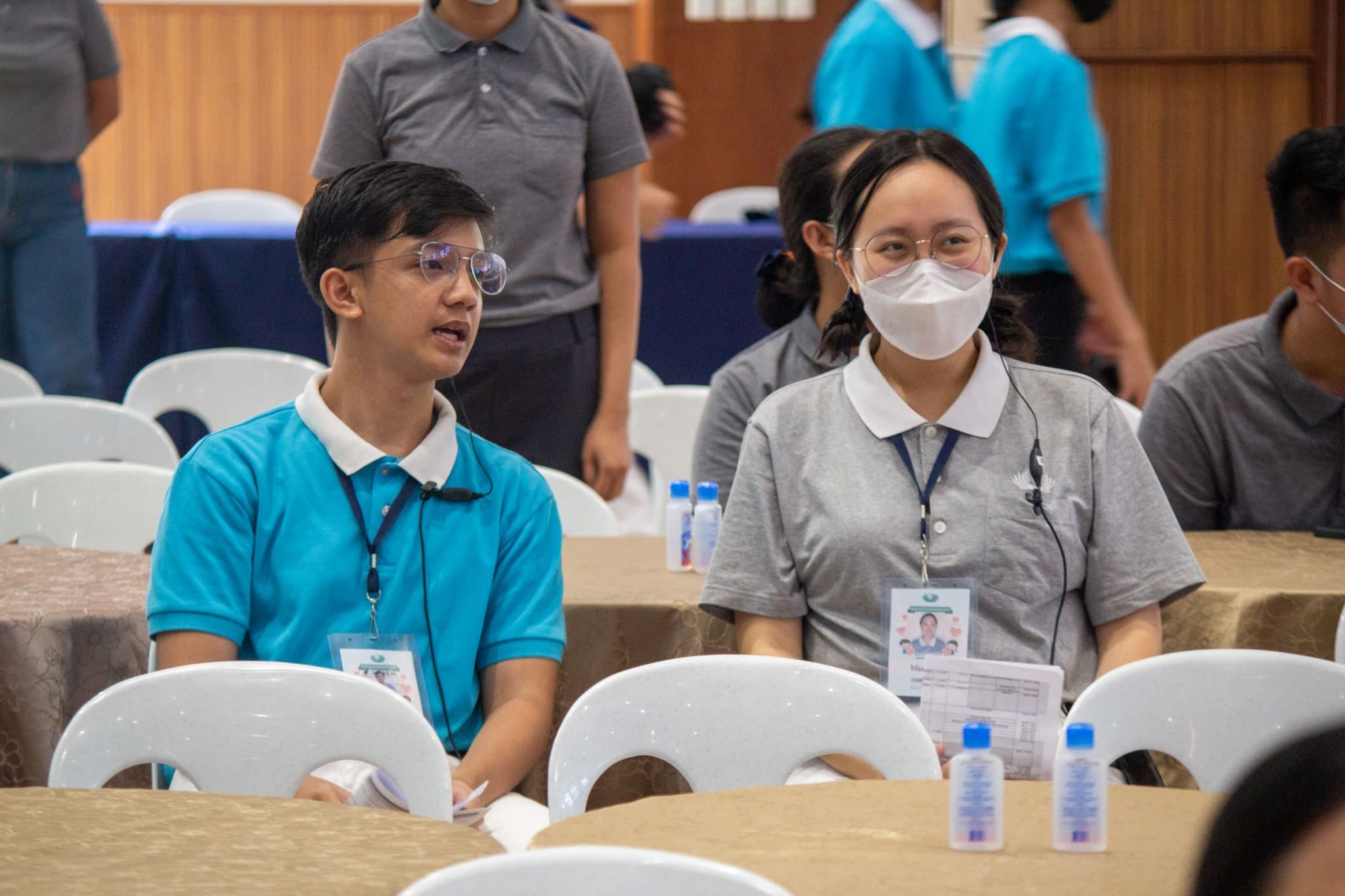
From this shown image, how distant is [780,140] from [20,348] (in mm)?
4741

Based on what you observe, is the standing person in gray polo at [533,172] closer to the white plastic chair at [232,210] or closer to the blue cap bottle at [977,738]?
the blue cap bottle at [977,738]

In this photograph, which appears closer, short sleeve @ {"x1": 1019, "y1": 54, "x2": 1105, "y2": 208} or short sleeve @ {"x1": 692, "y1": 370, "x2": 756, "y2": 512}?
short sleeve @ {"x1": 692, "y1": 370, "x2": 756, "y2": 512}

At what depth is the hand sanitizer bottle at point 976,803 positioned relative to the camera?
1581 millimetres

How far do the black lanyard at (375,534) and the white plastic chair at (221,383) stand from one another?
239 centimetres

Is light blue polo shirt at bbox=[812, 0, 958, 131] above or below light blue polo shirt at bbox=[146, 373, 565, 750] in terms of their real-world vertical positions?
above

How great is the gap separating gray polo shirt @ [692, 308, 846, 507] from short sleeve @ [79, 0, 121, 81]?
8.64 feet

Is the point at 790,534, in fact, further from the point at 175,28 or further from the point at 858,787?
the point at 175,28

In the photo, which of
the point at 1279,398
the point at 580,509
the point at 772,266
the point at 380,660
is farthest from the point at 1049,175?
the point at 380,660

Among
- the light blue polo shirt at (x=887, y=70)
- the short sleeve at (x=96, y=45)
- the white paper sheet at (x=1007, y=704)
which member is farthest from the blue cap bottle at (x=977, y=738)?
the short sleeve at (x=96, y=45)

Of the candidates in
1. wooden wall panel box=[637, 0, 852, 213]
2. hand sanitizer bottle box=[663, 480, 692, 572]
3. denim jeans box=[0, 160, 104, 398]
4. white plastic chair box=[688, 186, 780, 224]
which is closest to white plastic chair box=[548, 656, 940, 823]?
hand sanitizer bottle box=[663, 480, 692, 572]

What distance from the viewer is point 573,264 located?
11.4 feet

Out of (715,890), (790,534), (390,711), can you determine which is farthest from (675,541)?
(715,890)

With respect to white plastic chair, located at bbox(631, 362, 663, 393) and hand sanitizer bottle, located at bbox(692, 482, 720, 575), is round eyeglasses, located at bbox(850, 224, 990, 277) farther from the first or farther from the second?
white plastic chair, located at bbox(631, 362, 663, 393)

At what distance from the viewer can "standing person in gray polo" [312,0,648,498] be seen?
3.29 m
